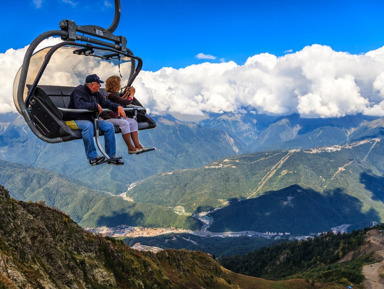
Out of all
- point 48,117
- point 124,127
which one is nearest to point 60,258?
point 124,127

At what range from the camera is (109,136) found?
11.7m

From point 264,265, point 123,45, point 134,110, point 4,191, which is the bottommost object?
point 264,265

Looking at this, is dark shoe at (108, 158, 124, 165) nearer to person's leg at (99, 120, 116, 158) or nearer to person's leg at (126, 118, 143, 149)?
person's leg at (99, 120, 116, 158)

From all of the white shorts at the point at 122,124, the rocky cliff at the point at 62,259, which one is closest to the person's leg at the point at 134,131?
the white shorts at the point at 122,124

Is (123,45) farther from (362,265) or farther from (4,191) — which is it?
(362,265)

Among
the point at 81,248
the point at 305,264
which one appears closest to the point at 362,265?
the point at 305,264

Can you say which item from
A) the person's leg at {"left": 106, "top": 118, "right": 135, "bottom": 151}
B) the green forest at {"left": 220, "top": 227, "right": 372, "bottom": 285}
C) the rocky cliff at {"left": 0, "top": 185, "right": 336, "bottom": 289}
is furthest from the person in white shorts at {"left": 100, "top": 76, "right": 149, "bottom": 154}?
the green forest at {"left": 220, "top": 227, "right": 372, "bottom": 285}

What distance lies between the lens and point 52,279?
38250 millimetres

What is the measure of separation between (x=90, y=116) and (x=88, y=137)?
3.99 ft

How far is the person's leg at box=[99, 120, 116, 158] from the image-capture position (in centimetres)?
1170

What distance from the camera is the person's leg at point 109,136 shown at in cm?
1170

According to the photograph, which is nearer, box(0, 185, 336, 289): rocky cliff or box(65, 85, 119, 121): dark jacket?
box(65, 85, 119, 121): dark jacket

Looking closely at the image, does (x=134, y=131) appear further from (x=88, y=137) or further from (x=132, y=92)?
(x=88, y=137)

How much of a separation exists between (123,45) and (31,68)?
3481mm
